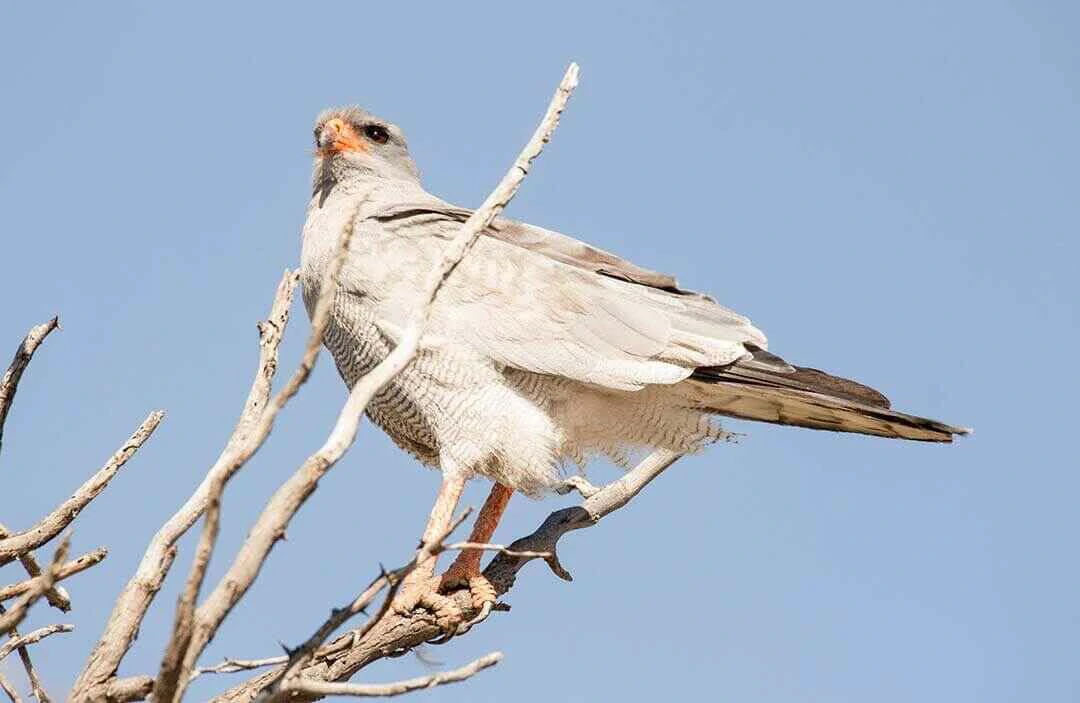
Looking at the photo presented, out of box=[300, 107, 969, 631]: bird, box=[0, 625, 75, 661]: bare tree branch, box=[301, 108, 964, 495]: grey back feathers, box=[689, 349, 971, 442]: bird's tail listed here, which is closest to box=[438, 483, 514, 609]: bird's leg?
box=[300, 107, 969, 631]: bird

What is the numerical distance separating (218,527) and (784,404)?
3.33 metres

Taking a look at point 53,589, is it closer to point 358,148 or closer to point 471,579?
point 471,579

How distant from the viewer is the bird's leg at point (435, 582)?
596 centimetres

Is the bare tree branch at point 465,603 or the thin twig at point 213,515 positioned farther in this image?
the bare tree branch at point 465,603

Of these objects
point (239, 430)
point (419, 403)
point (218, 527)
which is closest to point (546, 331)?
point (419, 403)

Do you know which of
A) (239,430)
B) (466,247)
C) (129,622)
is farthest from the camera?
(239,430)

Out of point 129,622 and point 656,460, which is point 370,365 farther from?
point 129,622

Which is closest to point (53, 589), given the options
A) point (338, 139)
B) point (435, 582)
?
point (435, 582)

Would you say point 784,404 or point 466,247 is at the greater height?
point 784,404

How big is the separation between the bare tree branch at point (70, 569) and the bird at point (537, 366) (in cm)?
161

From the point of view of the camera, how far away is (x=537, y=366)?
605 cm

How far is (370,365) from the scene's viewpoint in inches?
245

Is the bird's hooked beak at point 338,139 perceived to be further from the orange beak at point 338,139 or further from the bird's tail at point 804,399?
the bird's tail at point 804,399

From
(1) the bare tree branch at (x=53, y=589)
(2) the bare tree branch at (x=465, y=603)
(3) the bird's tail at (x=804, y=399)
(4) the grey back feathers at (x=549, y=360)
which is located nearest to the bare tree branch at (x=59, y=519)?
(1) the bare tree branch at (x=53, y=589)
